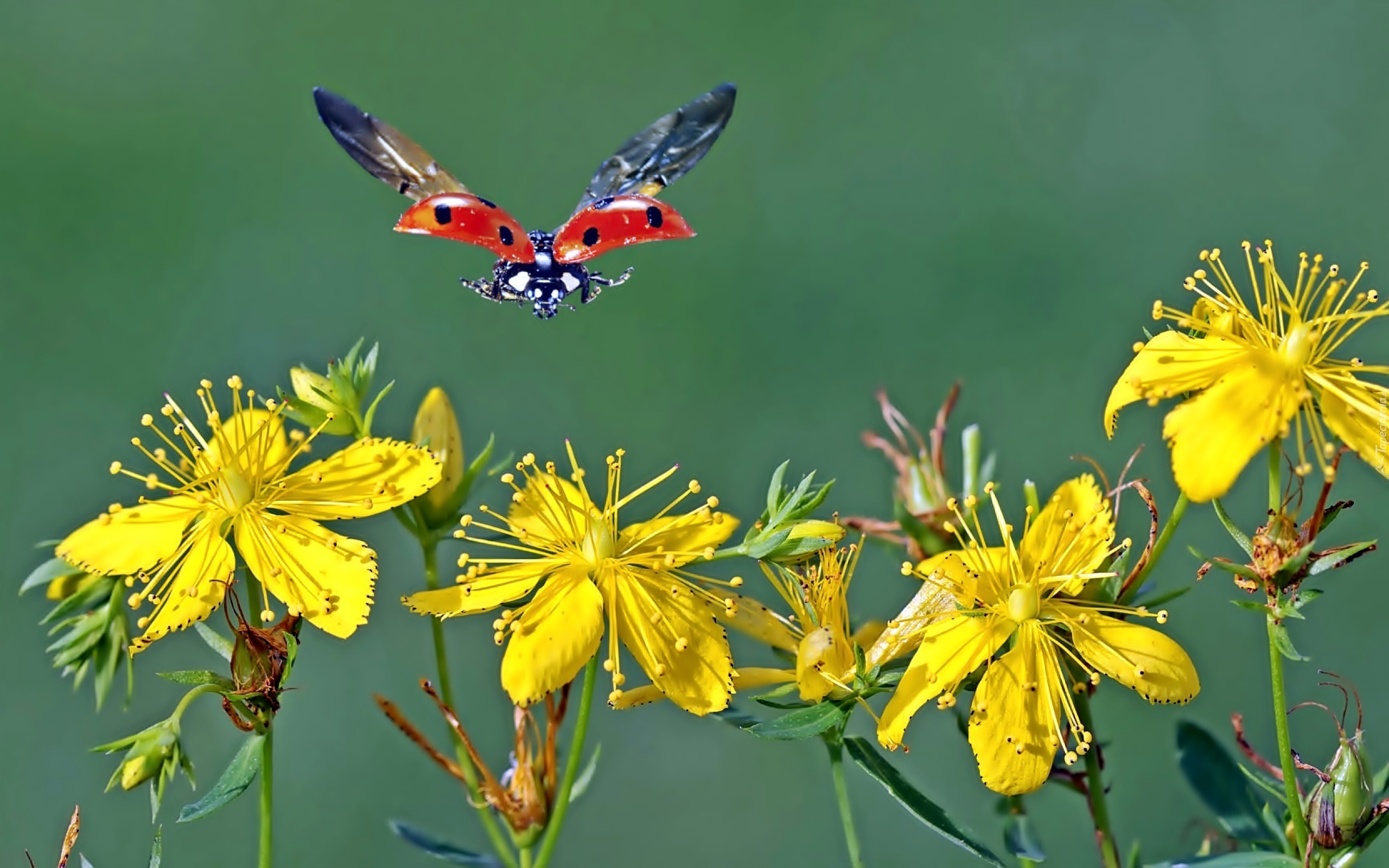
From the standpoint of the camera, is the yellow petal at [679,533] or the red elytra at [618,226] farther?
the yellow petal at [679,533]

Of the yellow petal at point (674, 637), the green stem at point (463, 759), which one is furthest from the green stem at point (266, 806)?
the yellow petal at point (674, 637)

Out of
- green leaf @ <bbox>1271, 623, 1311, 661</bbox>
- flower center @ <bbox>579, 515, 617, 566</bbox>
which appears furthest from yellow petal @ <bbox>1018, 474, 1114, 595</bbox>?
flower center @ <bbox>579, 515, 617, 566</bbox>

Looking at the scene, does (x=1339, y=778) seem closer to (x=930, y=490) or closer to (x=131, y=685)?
(x=930, y=490)

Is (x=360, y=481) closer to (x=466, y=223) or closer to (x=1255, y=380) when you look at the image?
(x=466, y=223)

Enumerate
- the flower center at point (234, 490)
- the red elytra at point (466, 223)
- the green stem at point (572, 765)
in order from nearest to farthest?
1. the red elytra at point (466, 223)
2. the green stem at point (572, 765)
3. the flower center at point (234, 490)

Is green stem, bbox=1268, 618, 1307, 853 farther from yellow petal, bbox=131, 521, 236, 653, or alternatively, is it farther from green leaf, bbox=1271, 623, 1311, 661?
yellow petal, bbox=131, 521, 236, 653

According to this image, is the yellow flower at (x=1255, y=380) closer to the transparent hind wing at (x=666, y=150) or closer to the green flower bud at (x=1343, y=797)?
the green flower bud at (x=1343, y=797)

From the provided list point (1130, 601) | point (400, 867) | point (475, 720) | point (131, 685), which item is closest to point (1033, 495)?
point (1130, 601)
